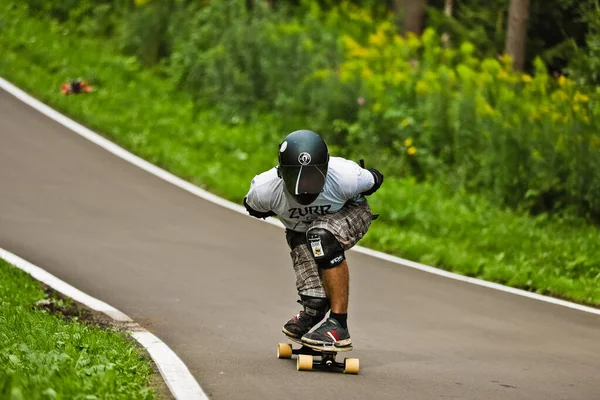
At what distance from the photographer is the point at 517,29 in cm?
1975

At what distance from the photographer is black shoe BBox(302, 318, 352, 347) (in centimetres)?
714

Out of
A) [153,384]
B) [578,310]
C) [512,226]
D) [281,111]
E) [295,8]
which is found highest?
[295,8]

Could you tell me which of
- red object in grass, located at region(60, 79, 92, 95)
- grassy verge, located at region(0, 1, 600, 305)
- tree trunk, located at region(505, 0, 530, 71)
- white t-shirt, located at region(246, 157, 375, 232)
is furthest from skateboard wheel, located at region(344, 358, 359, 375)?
red object in grass, located at region(60, 79, 92, 95)

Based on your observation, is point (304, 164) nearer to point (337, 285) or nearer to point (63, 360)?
point (337, 285)

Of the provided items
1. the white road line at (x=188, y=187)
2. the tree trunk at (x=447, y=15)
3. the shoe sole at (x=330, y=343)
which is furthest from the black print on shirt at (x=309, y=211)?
the tree trunk at (x=447, y=15)

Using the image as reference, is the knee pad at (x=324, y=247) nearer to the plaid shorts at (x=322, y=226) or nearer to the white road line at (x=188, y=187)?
the plaid shorts at (x=322, y=226)

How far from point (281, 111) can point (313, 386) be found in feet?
45.1

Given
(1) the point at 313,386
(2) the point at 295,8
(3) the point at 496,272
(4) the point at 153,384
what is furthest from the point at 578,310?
(2) the point at 295,8

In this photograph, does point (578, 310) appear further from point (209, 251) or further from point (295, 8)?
point (295, 8)

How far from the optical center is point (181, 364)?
712cm

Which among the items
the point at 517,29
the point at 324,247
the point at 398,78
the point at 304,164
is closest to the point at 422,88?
the point at 398,78

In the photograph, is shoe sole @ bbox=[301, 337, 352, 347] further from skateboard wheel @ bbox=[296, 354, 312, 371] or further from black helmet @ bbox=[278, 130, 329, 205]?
black helmet @ bbox=[278, 130, 329, 205]

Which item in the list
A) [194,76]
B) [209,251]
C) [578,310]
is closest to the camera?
[578,310]

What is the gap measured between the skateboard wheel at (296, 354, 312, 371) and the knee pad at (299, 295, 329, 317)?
1.04 ft
